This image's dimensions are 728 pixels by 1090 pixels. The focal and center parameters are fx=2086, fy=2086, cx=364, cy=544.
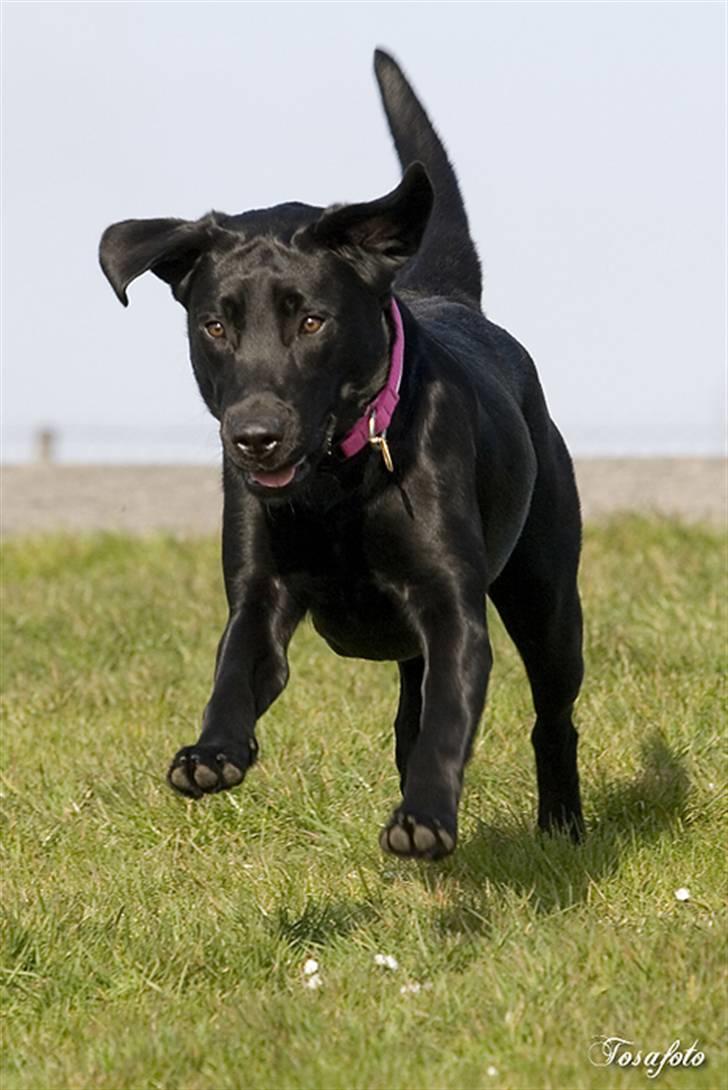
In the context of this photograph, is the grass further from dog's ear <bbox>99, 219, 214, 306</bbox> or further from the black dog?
dog's ear <bbox>99, 219, 214, 306</bbox>

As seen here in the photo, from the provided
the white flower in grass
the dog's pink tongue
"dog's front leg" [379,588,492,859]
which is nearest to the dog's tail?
"dog's front leg" [379,588,492,859]

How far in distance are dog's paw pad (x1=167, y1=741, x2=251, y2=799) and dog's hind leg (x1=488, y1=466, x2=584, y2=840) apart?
1.51 meters

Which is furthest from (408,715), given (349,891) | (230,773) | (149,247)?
(149,247)

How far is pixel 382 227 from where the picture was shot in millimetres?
4730

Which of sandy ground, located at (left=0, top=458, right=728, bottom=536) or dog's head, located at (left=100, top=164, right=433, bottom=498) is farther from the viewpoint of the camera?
sandy ground, located at (left=0, top=458, right=728, bottom=536)

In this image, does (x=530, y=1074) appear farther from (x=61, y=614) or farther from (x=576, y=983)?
(x=61, y=614)

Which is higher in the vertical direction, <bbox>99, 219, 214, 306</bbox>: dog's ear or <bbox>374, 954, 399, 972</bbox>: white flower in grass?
<bbox>99, 219, 214, 306</bbox>: dog's ear

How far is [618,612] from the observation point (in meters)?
8.25

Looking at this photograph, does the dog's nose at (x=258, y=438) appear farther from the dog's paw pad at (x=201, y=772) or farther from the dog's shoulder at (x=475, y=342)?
the dog's shoulder at (x=475, y=342)

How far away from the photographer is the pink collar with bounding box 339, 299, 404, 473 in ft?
15.5

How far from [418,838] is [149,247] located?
5.05ft

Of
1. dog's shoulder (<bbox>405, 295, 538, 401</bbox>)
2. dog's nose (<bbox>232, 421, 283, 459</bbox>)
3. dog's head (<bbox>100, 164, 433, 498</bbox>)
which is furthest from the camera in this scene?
dog's shoulder (<bbox>405, 295, 538, 401</bbox>)

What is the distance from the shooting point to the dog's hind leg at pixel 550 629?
5.80 metres

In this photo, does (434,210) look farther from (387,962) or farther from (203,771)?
(387,962)
